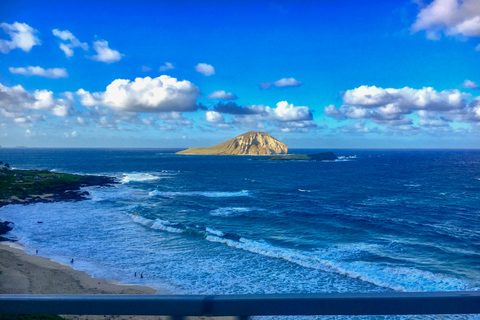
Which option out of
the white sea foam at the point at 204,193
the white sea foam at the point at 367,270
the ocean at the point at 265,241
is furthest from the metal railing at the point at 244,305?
the white sea foam at the point at 204,193

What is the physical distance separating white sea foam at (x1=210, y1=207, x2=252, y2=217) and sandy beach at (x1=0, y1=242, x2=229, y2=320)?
1693 cm

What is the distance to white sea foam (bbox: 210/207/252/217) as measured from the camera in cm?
3375

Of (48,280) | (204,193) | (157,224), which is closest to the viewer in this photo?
(48,280)

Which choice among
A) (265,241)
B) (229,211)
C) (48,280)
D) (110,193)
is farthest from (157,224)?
(110,193)

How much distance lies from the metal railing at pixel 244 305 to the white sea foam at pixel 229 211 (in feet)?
104

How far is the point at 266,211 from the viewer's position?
3550 cm

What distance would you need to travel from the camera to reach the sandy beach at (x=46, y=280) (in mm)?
16375

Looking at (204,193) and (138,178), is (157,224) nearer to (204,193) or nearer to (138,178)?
(204,193)

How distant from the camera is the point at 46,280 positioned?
1792cm

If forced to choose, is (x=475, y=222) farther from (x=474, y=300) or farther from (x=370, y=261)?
(x=474, y=300)

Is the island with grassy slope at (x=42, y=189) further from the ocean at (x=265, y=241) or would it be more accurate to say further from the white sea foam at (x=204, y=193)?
the white sea foam at (x=204, y=193)

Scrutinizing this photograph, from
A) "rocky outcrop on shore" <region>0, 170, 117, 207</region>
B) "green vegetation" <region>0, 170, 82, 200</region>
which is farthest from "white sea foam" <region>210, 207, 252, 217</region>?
"green vegetation" <region>0, 170, 82, 200</region>

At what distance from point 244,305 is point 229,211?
33852mm

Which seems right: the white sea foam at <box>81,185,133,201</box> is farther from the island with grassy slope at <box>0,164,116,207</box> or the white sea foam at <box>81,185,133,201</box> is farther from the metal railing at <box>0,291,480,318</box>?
the metal railing at <box>0,291,480,318</box>
